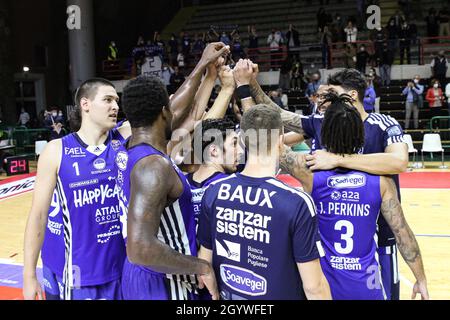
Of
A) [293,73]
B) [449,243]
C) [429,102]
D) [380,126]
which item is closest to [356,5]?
[293,73]

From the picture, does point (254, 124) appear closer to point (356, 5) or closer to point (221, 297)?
point (221, 297)

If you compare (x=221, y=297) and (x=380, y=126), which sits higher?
(x=380, y=126)

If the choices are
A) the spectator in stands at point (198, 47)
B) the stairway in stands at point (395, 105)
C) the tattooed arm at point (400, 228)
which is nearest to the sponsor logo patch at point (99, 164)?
the tattooed arm at point (400, 228)

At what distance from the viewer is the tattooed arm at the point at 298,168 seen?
3.12 metres

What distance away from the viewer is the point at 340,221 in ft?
10.0

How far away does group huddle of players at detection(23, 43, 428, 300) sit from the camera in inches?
101

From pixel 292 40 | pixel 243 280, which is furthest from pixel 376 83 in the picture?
pixel 243 280

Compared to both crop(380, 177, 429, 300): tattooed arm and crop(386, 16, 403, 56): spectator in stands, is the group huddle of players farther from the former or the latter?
crop(386, 16, 403, 56): spectator in stands

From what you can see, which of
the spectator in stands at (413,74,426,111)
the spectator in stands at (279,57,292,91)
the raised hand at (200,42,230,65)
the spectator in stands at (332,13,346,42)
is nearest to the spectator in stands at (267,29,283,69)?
the spectator in stands at (279,57,292,91)

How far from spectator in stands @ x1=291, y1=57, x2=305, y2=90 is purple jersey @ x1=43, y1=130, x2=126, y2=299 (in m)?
17.2

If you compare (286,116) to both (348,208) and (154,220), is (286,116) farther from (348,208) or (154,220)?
(154,220)

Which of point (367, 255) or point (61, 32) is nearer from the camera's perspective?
point (367, 255)

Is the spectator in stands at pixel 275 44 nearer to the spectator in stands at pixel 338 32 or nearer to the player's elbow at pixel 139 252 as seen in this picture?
the spectator in stands at pixel 338 32

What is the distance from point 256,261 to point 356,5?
2430cm
